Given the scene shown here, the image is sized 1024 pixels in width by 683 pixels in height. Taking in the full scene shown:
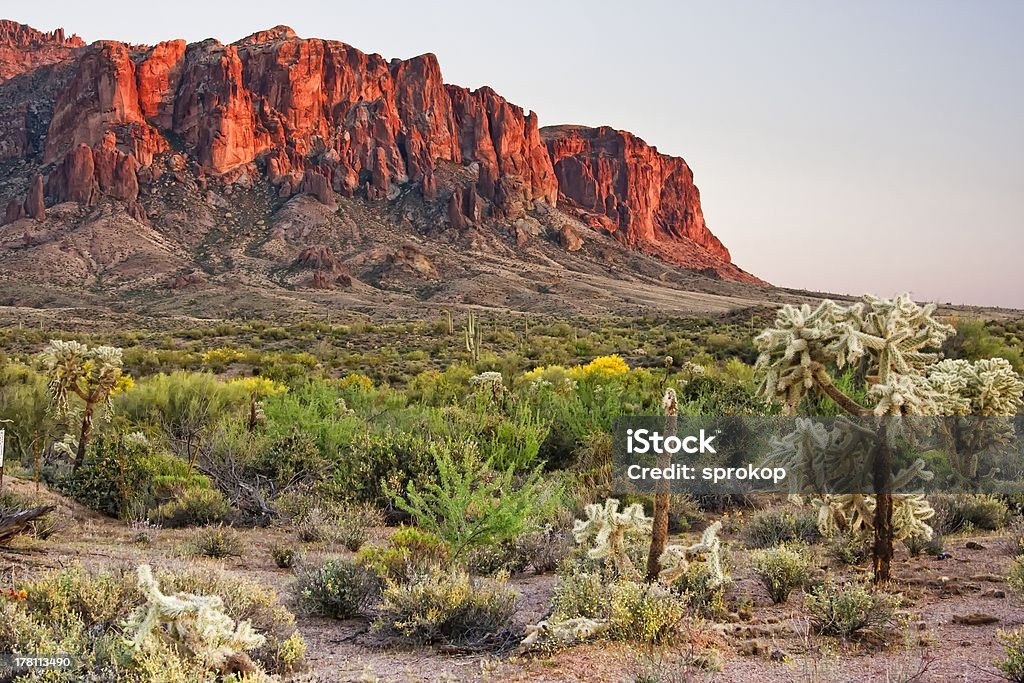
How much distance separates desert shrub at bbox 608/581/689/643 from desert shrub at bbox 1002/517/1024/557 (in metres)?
3.19

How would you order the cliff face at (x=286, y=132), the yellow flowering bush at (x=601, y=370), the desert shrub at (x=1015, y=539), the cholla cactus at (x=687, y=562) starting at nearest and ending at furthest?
the cholla cactus at (x=687, y=562) < the desert shrub at (x=1015, y=539) < the yellow flowering bush at (x=601, y=370) < the cliff face at (x=286, y=132)

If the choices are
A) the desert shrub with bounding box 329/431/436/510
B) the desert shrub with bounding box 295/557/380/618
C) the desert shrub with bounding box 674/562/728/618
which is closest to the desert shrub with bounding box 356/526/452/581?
the desert shrub with bounding box 295/557/380/618

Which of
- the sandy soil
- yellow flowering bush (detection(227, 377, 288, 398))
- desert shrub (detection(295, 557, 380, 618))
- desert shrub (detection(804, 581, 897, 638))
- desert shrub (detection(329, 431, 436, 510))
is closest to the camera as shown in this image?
the sandy soil

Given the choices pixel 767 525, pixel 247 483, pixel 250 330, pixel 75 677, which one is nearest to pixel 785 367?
pixel 767 525

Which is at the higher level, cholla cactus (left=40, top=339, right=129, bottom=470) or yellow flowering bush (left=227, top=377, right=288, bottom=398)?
cholla cactus (left=40, top=339, right=129, bottom=470)

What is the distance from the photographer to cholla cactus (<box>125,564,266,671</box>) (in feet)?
12.1

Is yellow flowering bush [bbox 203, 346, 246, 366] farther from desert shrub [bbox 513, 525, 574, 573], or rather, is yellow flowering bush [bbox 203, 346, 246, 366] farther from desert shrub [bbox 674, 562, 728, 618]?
desert shrub [bbox 674, 562, 728, 618]

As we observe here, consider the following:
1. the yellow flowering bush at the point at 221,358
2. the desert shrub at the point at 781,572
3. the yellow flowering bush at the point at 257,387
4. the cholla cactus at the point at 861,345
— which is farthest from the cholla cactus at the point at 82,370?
the yellow flowering bush at the point at 221,358

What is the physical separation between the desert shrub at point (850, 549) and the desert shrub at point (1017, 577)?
99 centimetres

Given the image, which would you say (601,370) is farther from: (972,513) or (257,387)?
(972,513)

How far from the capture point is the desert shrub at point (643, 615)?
14.6ft

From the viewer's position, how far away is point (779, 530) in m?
7.07

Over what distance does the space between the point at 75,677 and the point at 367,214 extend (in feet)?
347

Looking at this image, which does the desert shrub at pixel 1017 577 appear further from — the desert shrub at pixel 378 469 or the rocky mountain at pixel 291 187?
the rocky mountain at pixel 291 187
